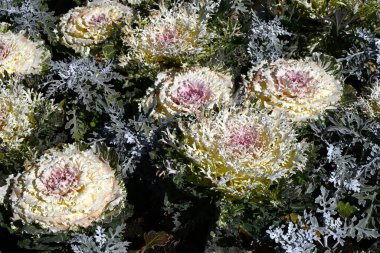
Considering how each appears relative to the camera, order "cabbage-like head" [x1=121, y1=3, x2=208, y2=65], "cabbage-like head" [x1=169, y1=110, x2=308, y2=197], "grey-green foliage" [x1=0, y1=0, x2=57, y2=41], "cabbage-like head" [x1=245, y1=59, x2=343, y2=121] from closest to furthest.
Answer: "cabbage-like head" [x1=169, y1=110, x2=308, y2=197], "cabbage-like head" [x1=245, y1=59, x2=343, y2=121], "cabbage-like head" [x1=121, y1=3, x2=208, y2=65], "grey-green foliage" [x1=0, y1=0, x2=57, y2=41]

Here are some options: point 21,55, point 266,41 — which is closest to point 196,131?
point 266,41

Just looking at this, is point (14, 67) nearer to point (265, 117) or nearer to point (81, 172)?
point (81, 172)

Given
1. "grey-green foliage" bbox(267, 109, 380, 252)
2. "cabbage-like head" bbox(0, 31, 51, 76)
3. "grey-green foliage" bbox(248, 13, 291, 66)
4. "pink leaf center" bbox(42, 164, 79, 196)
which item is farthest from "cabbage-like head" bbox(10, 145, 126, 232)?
"grey-green foliage" bbox(248, 13, 291, 66)

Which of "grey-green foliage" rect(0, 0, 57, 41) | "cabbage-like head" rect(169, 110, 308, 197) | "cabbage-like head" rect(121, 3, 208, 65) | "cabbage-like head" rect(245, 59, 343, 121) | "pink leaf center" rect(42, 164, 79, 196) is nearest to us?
"cabbage-like head" rect(169, 110, 308, 197)

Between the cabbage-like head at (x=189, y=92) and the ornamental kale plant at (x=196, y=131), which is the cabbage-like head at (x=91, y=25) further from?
the cabbage-like head at (x=189, y=92)

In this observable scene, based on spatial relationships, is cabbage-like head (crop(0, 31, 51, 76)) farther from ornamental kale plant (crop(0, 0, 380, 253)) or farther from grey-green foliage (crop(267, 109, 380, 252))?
grey-green foliage (crop(267, 109, 380, 252))

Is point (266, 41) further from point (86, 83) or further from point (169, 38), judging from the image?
point (86, 83)

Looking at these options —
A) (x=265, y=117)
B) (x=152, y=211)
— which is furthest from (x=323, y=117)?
(x=152, y=211)

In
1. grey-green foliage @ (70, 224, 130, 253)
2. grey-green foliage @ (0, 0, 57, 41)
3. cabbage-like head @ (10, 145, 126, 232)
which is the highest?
grey-green foliage @ (0, 0, 57, 41)
